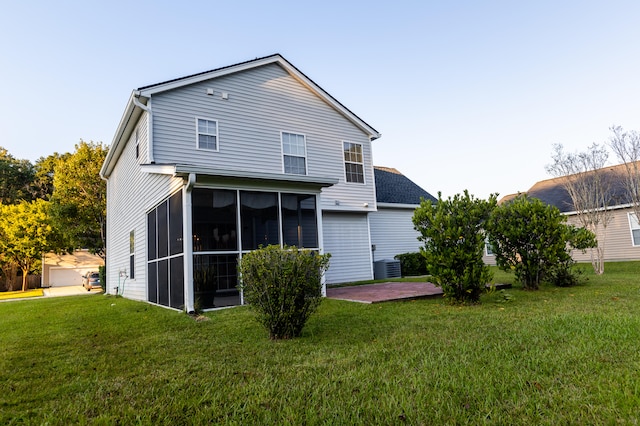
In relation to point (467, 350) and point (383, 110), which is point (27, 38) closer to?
point (383, 110)

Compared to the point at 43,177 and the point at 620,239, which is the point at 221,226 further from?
the point at 43,177

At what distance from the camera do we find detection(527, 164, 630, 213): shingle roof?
1288 centimetres

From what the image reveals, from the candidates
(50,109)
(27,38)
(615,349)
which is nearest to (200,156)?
(27,38)

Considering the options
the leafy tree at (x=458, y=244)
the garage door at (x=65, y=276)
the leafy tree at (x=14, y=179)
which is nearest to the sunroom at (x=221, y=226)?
the leafy tree at (x=458, y=244)

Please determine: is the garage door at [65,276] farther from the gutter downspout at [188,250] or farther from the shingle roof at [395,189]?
the gutter downspout at [188,250]

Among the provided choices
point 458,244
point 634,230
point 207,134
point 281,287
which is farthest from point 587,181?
point 207,134

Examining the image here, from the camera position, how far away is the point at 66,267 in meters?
27.3

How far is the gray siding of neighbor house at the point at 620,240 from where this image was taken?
15188 mm

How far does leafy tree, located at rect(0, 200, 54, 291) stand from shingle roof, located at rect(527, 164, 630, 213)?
96.7ft

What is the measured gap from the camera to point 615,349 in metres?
3.17

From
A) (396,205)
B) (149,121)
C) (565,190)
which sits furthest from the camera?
(565,190)

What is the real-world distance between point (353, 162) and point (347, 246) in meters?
2.98

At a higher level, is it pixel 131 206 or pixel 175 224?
pixel 131 206

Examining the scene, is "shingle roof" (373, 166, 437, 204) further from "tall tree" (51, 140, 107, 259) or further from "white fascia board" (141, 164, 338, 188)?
"tall tree" (51, 140, 107, 259)
